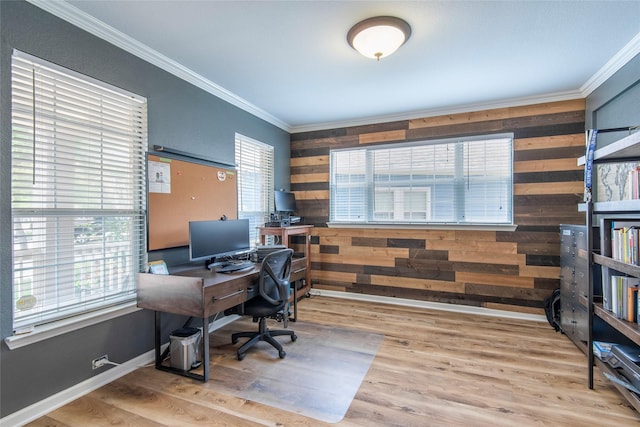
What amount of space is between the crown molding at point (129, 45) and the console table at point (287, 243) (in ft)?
5.27

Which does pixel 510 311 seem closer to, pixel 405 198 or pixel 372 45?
pixel 405 198

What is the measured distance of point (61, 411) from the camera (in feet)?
6.01

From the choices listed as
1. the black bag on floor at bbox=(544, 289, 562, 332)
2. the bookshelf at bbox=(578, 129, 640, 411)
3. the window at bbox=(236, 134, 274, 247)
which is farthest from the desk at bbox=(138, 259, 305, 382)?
the black bag on floor at bbox=(544, 289, 562, 332)

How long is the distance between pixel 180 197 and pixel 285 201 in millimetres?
1661

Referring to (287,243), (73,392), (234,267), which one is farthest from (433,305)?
(73,392)

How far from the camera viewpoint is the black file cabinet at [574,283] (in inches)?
99.3

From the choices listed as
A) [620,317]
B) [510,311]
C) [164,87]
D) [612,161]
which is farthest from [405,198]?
[164,87]

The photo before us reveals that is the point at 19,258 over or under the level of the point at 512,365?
over

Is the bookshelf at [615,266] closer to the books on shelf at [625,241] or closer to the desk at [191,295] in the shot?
the books on shelf at [625,241]

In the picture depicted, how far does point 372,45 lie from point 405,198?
7.42 ft

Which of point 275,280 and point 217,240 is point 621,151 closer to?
point 275,280

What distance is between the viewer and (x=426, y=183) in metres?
3.90

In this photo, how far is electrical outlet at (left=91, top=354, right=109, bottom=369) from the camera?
6.78 feet

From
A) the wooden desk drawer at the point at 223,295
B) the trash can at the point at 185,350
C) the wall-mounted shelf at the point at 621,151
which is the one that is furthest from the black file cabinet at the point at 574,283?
the trash can at the point at 185,350
